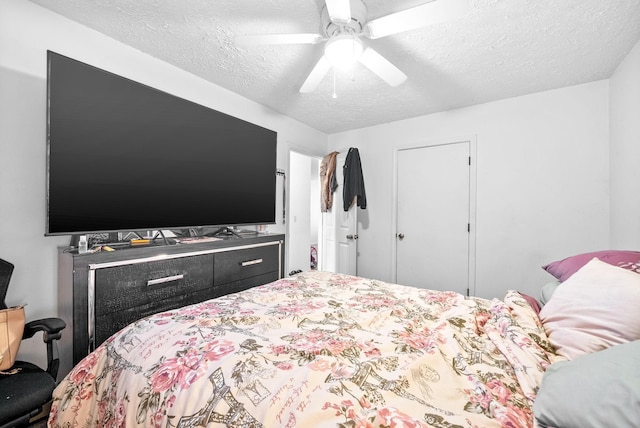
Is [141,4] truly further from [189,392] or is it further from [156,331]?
[189,392]

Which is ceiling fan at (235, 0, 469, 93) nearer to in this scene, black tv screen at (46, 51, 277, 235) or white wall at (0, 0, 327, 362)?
black tv screen at (46, 51, 277, 235)

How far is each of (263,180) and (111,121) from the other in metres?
1.39

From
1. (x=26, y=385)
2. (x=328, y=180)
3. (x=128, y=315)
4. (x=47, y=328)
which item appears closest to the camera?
(x=26, y=385)

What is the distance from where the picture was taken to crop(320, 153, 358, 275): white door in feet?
12.6

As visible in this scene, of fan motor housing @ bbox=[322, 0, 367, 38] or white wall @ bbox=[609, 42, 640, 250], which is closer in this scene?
fan motor housing @ bbox=[322, 0, 367, 38]

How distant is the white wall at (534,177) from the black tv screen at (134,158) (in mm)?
2435

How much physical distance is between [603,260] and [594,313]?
0.85 m

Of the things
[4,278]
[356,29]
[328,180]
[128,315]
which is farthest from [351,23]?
[328,180]

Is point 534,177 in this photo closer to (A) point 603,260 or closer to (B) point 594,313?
(A) point 603,260

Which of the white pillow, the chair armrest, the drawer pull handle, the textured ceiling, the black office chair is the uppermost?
the textured ceiling

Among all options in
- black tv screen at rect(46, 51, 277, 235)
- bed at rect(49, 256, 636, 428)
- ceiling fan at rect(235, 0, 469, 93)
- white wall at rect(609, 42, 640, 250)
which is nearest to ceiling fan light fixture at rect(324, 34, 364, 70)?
ceiling fan at rect(235, 0, 469, 93)

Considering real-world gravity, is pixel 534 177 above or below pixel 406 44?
below

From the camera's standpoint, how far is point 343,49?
1.62 m

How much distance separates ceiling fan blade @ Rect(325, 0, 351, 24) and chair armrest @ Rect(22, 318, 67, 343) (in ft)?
6.81
